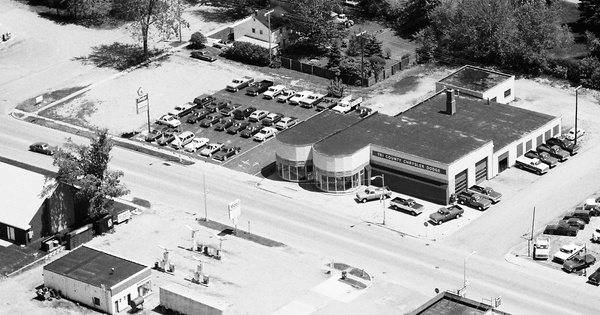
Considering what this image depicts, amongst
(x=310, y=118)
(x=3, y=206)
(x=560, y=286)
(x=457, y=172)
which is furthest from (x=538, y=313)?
(x=3, y=206)

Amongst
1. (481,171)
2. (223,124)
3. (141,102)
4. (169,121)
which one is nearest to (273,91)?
(223,124)

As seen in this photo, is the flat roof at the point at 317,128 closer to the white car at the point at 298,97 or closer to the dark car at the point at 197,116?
the white car at the point at 298,97

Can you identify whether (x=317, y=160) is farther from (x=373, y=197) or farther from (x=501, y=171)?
(x=501, y=171)

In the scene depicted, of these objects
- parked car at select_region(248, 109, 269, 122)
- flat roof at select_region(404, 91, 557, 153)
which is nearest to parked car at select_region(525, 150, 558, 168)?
flat roof at select_region(404, 91, 557, 153)

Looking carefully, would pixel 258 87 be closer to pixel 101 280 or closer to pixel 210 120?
pixel 210 120

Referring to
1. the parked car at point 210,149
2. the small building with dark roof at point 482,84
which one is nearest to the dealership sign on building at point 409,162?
the parked car at point 210,149

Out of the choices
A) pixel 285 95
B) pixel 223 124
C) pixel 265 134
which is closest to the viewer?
pixel 265 134

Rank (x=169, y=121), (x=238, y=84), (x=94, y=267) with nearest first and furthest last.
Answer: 1. (x=94, y=267)
2. (x=169, y=121)
3. (x=238, y=84)
